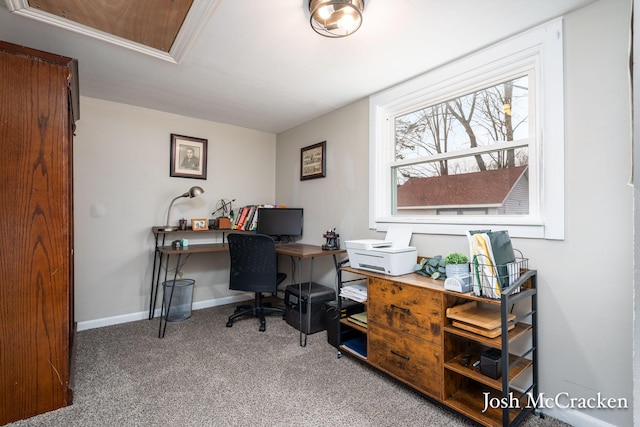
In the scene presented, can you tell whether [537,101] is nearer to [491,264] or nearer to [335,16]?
[491,264]

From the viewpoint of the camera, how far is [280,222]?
3607mm

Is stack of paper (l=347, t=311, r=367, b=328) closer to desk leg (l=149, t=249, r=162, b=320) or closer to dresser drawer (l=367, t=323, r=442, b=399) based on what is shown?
dresser drawer (l=367, t=323, r=442, b=399)

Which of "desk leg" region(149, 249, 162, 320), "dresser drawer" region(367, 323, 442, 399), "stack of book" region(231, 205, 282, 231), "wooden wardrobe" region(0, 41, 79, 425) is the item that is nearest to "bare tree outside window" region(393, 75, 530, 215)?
"dresser drawer" region(367, 323, 442, 399)

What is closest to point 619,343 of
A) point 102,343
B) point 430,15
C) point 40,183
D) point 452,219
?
point 452,219

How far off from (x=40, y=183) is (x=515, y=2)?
2765mm

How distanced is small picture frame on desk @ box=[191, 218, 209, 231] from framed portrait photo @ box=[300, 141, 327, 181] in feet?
4.04

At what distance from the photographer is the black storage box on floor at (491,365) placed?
157 cm

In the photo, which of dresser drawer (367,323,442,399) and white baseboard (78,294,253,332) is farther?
white baseboard (78,294,253,332)

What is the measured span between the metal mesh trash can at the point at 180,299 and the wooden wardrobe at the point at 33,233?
145cm

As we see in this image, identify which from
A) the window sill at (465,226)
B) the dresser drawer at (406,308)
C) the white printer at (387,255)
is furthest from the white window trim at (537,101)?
the dresser drawer at (406,308)

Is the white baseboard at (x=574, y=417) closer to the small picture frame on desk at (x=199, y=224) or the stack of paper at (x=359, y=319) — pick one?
the stack of paper at (x=359, y=319)

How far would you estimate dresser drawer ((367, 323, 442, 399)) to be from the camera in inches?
68.7

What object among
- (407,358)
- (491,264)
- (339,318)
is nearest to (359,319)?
(339,318)

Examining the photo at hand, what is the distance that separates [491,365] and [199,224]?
2971 millimetres
